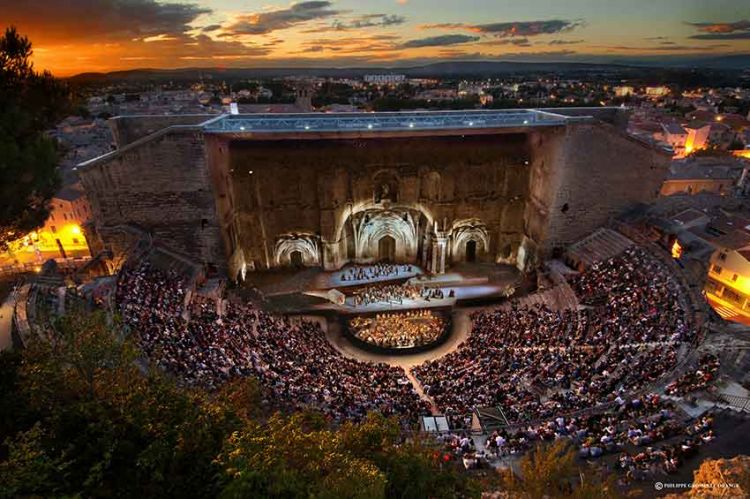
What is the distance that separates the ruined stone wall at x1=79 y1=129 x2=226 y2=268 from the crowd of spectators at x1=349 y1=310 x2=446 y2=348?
407 inches

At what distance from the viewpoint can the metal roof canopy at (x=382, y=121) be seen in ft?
80.0

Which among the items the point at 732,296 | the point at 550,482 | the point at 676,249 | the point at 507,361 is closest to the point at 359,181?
the point at 507,361

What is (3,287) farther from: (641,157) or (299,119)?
(641,157)

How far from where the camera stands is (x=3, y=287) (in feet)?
71.7

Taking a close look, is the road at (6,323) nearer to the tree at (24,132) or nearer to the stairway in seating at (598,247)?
the tree at (24,132)

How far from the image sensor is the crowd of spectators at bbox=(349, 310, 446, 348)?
2211 centimetres

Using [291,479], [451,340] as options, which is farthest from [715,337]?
[291,479]

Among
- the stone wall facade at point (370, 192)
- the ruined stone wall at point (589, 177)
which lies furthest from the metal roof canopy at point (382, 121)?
the ruined stone wall at point (589, 177)

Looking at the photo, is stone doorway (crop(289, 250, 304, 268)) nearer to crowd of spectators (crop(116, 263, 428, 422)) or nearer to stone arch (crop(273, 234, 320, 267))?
stone arch (crop(273, 234, 320, 267))

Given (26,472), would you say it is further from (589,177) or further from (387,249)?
(589,177)

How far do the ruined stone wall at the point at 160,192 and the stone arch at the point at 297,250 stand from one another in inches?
209

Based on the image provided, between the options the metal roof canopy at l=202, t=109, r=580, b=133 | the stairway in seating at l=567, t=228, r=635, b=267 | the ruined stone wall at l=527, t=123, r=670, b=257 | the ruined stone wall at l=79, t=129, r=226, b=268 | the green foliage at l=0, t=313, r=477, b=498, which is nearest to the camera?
the green foliage at l=0, t=313, r=477, b=498

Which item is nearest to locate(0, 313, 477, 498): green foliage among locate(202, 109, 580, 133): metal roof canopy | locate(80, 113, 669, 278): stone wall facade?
locate(80, 113, 669, 278): stone wall facade

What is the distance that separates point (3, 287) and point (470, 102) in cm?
6936
